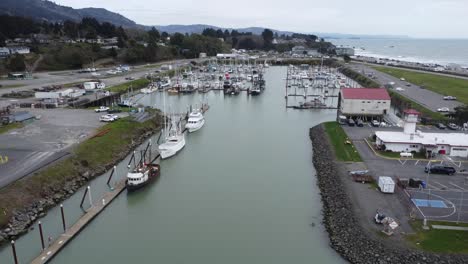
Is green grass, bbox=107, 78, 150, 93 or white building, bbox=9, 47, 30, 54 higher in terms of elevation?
white building, bbox=9, 47, 30, 54

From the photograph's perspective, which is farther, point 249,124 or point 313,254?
point 249,124

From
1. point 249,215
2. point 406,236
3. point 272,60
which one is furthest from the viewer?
point 272,60

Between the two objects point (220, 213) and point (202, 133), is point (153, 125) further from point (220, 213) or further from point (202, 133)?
point (220, 213)

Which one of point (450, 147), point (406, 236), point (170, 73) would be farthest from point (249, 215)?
point (170, 73)

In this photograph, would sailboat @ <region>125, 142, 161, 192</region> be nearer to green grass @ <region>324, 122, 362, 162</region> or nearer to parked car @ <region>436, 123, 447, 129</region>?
green grass @ <region>324, 122, 362, 162</region>

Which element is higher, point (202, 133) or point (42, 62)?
point (42, 62)

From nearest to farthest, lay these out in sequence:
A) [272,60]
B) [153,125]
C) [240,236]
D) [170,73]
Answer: [240,236], [153,125], [170,73], [272,60]

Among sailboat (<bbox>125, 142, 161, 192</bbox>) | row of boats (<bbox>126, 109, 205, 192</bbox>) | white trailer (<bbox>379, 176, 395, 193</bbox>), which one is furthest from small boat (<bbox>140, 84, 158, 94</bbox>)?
white trailer (<bbox>379, 176, 395, 193</bbox>)

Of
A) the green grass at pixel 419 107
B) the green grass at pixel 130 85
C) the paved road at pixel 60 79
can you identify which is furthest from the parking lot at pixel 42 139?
the green grass at pixel 419 107

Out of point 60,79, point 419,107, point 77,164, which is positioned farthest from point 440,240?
point 60,79
